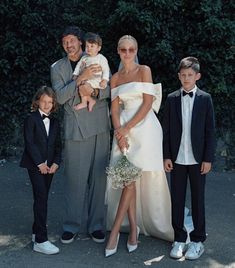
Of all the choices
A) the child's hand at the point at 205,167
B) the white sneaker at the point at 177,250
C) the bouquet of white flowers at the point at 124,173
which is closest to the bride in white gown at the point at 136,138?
the bouquet of white flowers at the point at 124,173

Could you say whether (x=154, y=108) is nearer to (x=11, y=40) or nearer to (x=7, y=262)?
(x=7, y=262)

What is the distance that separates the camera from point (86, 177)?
4570mm

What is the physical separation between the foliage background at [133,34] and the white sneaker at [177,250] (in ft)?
12.6

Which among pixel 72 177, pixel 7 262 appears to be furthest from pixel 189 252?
pixel 7 262

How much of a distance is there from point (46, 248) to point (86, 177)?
2.70 feet

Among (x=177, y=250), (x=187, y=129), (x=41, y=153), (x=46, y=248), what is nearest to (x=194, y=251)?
(x=177, y=250)

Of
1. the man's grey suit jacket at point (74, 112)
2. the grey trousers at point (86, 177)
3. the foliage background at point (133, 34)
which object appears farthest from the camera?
the foliage background at point (133, 34)

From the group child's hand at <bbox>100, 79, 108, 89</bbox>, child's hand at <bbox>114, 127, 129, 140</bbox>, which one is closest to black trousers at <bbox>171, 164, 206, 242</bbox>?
child's hand at <bbox>114, 127, 129, 140</bbox>

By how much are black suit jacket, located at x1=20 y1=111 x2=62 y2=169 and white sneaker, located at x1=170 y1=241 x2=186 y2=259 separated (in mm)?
1418

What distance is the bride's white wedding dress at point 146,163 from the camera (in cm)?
420

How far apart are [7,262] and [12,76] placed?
4.68m

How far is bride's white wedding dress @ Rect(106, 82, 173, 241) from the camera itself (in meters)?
4.20

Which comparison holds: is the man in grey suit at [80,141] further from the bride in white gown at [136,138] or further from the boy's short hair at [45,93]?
the bride in white gown at [136,138]

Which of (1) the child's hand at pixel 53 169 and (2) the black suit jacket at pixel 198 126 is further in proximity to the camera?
(1) the child's hand at pixel 53 169
